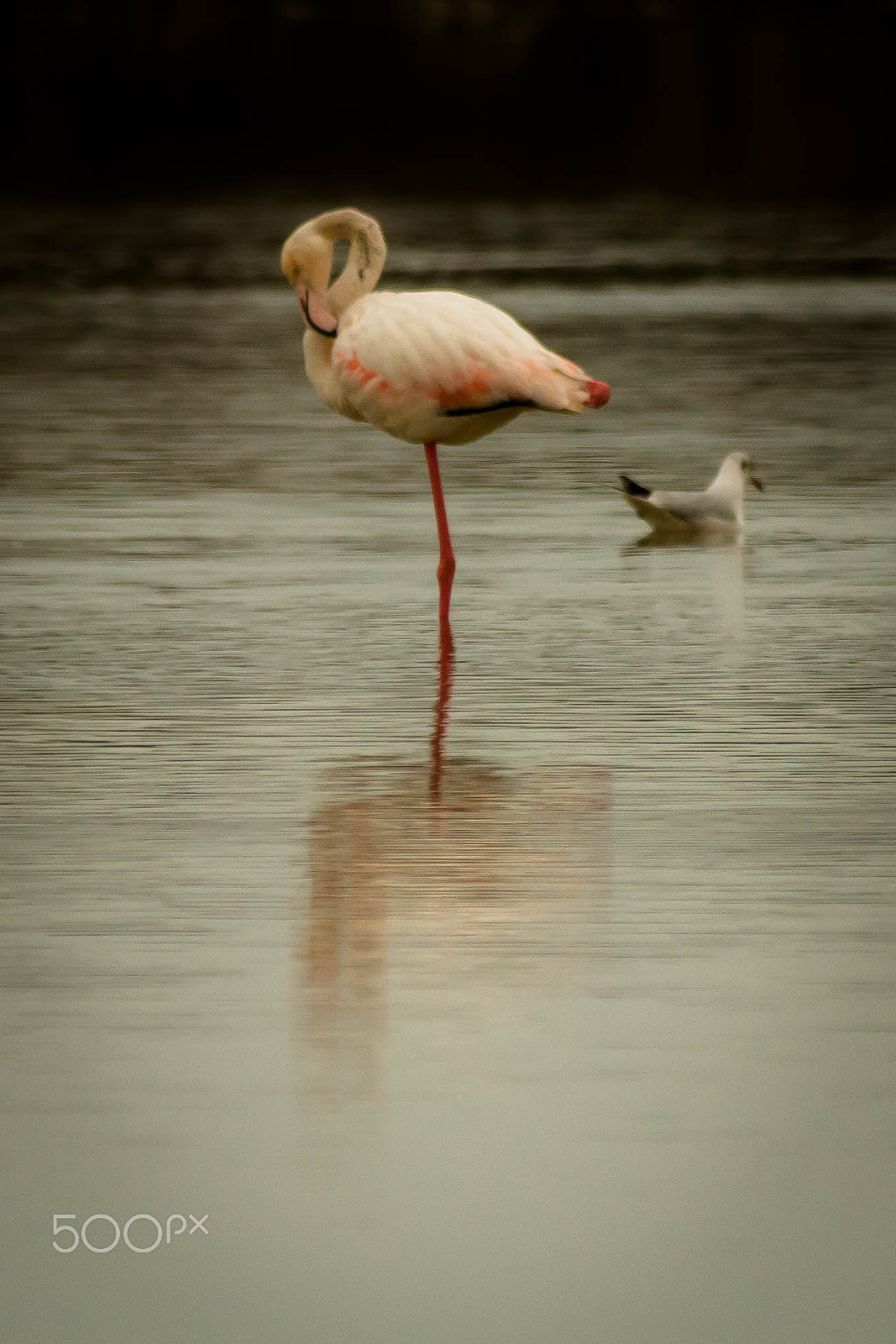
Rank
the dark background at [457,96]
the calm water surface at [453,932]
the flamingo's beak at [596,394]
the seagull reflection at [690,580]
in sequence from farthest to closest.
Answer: the dark background at [457,96] → the flamingo's beak at [596,394] → the seagull reflection at [690,580] → the calm water surface at [453,932]

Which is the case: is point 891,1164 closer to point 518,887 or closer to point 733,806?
point 518,887

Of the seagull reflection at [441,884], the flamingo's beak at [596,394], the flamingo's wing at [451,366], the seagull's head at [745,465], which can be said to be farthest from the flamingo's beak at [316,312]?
the seagull reflection at [441,884]

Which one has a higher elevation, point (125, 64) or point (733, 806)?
point (733, 806)

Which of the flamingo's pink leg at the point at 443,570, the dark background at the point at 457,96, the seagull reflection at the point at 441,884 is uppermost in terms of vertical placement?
the seagull reflection at the point at 441,884

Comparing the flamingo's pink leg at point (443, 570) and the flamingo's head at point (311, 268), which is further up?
the flamingo's head at point (311, 268)

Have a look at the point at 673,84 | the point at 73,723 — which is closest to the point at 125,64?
the point at 673,84

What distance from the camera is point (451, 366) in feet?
34.6

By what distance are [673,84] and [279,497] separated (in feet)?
211

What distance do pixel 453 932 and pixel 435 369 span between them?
5.05 metres

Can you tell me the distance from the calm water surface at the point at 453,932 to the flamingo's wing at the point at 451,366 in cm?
61

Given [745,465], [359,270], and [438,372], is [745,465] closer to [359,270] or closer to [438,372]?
[359,270]

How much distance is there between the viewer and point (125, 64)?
79.8m

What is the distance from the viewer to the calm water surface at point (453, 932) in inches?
169

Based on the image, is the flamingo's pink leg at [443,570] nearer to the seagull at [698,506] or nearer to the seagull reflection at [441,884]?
the seagull at [698,506]
